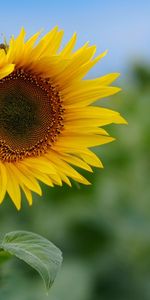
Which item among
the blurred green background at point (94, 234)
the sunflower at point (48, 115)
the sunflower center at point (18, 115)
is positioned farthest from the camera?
the blurred green background at point (94, 234)

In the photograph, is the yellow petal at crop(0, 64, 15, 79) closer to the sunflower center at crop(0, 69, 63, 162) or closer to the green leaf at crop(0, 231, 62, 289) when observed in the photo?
the sunflower center at crop(0, 69, 63, 162)

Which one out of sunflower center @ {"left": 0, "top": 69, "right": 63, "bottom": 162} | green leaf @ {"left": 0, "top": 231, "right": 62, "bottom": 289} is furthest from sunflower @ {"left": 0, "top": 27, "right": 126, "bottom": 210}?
green leaf @ {"left": 0, "top": 231, "right": 62, "bottom": 289}

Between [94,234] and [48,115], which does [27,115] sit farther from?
[94,234]

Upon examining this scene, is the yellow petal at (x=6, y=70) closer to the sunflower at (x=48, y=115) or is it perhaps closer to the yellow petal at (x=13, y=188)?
the sunflower at (x=48, y=115)

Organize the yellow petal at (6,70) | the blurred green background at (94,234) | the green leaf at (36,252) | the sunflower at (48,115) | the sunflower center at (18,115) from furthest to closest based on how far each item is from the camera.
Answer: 1. the blurred green background at (94,234)
2. the sunflower center at (18,115)
3. the sunflower at (48,115)
4. the yellow petal at (6,70)
5. the green leaf at (36,252)

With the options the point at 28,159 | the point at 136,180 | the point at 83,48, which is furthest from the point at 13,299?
the point at 136,180

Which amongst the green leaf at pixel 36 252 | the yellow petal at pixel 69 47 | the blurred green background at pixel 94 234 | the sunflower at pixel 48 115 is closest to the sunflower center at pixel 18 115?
the sunflower at pixel 48 115

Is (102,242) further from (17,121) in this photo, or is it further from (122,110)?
(122,110)
